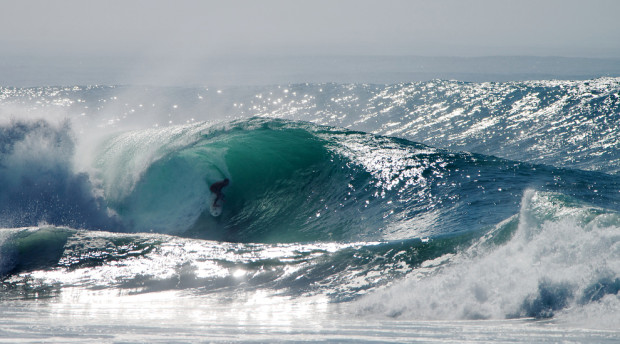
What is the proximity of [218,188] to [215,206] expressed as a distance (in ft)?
1.69

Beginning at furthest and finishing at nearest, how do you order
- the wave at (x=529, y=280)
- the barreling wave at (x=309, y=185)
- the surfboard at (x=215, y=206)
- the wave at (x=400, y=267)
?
1. the surfboard at (x=215, y=206)
2. the barreling wave at (x=309, y=185)
3. the wave at (x=400, y=267)
4. the wave at (x=529, y=280)

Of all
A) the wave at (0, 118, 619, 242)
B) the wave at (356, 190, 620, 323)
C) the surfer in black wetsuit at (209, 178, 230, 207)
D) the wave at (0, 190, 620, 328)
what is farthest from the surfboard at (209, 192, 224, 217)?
the wave at (356, 190, 620, 323)

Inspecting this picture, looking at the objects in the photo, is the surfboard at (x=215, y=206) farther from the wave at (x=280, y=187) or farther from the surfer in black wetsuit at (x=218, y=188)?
the wave at (x=280, y=187)

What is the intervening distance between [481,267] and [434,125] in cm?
1555

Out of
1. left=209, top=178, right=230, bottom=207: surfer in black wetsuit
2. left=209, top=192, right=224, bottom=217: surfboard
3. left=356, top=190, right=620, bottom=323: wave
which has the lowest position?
left=209, top=192, right=224, bottom=217: surfboard

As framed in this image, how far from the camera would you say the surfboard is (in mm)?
11711

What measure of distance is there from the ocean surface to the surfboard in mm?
97

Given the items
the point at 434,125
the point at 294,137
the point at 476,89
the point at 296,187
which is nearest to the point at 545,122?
the point at 434,125

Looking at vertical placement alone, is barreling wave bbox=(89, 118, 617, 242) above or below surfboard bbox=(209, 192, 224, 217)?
above

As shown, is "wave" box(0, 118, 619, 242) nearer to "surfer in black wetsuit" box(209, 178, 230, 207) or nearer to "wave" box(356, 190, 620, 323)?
"surfer in black wetsuit" box(209, 178, 230, 207)

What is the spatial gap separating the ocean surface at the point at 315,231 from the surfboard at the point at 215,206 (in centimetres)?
10

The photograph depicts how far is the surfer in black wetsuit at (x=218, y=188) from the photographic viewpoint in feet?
39.6

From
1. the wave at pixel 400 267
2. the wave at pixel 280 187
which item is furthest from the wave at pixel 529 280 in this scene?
the wave at pixel 280 187

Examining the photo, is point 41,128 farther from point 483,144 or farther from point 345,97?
point 345,97
